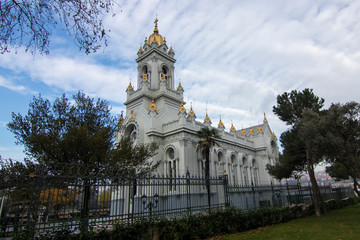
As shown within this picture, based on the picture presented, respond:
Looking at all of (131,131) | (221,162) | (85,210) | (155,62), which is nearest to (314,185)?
(221,162)

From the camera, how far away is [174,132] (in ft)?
83.1

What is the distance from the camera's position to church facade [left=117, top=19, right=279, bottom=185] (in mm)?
25406

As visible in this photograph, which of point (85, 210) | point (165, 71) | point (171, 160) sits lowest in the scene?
point (85, 210)

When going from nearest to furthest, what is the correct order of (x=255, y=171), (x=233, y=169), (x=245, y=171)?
(x=233, y=169)
(x=245, y=171)
(x=255, y=171)

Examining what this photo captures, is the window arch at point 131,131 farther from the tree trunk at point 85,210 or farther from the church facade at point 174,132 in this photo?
the tree trunk at point 85,210

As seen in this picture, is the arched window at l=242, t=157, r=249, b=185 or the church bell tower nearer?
the church bell tower

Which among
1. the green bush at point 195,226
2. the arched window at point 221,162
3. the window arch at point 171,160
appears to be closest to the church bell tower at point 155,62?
the window arch at point 171,160

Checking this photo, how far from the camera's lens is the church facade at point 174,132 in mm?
25406

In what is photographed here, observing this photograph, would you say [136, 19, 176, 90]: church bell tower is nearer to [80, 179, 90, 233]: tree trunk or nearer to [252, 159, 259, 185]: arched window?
[252, 159, 259, 185]: arched window

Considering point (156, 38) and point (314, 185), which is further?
point (156, 38)

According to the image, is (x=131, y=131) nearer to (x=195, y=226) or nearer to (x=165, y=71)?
(x=165, y=71)

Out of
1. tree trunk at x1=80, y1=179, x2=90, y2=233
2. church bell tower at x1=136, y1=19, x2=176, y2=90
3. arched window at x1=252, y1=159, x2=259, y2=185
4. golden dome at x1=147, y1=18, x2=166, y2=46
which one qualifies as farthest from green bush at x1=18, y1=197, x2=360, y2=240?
golden dome at x1=147, y1=18, x2=166, y2=46

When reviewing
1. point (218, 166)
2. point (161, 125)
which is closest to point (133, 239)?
point (161, 125)

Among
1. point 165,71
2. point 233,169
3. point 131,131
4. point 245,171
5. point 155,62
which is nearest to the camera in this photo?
point 131,131
